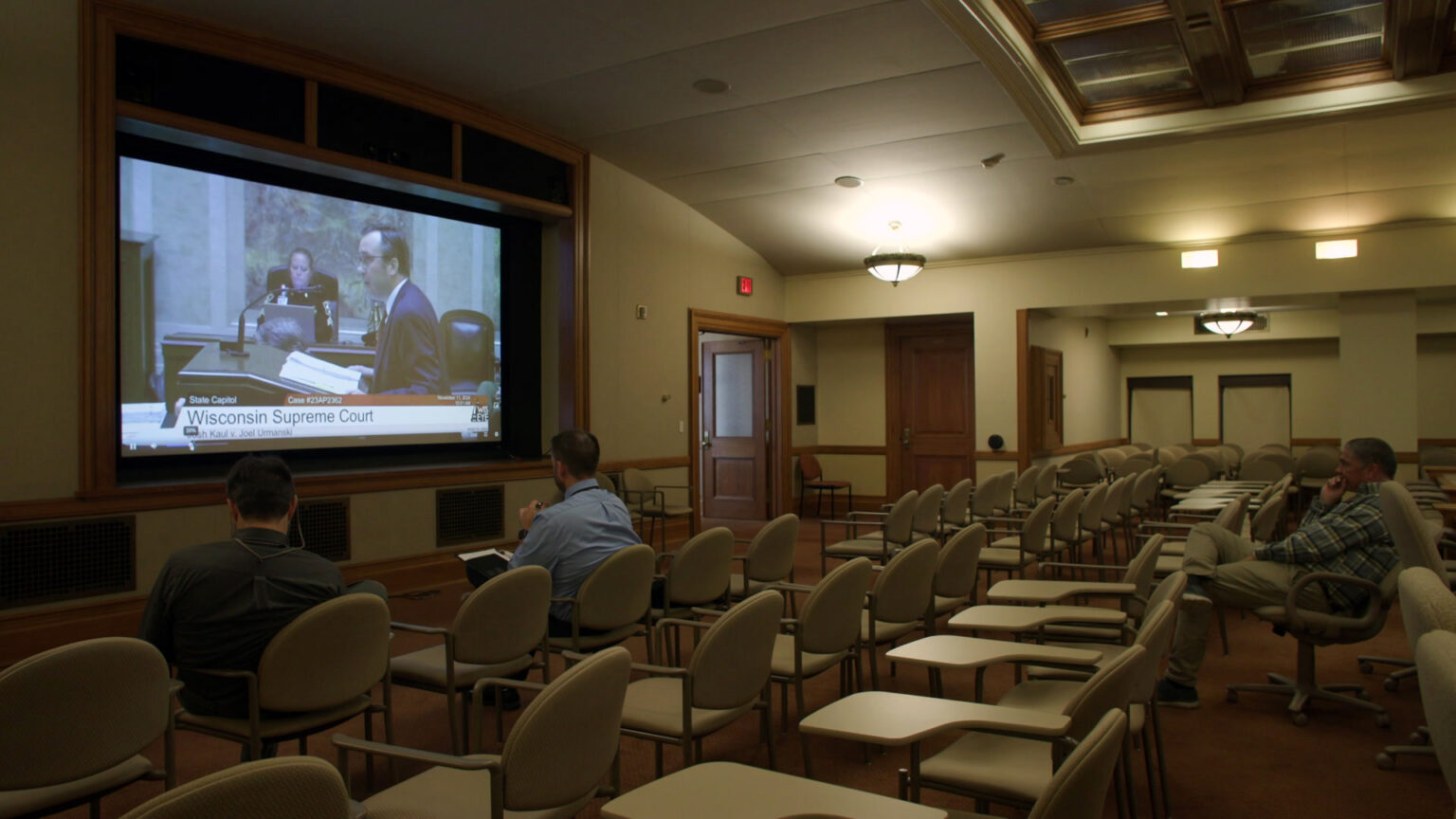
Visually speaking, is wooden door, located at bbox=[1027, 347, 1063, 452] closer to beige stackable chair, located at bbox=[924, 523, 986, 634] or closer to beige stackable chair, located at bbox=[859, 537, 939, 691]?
beige stackable chair, located at bbox=[924, 523, 986, 634]

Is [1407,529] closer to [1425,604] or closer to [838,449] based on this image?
[1425,604]

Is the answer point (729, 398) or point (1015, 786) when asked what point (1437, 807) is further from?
point (729, 398)

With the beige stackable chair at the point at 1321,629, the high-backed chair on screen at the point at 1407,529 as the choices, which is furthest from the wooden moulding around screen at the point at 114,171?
the high-backed chair on screen at the point at 1407,529

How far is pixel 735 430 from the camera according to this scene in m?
10.4

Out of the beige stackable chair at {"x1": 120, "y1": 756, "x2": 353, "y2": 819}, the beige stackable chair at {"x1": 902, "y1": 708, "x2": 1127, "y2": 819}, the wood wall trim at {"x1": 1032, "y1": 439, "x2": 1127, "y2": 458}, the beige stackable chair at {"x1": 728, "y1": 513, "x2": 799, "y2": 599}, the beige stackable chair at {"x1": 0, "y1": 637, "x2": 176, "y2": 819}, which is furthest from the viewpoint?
the wood wall trim at {"x1": 1032, "y1": 439, "x2": 1127, "y2": 458}

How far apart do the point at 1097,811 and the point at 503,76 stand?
574 cm

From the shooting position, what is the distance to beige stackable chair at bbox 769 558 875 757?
2.86 m

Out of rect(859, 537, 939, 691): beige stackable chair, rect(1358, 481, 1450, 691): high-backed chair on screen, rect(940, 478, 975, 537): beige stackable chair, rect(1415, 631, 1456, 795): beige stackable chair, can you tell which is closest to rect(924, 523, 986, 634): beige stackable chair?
rect(859, 537, 939, 691): beige stackable chair

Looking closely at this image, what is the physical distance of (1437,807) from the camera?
109 inches

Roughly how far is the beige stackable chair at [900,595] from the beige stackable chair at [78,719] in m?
2.27

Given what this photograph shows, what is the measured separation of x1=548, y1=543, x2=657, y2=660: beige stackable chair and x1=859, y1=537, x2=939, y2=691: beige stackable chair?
877mm

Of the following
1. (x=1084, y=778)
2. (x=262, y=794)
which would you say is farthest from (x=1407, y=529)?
(x=262, y=794)

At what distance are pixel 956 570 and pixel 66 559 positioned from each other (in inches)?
177

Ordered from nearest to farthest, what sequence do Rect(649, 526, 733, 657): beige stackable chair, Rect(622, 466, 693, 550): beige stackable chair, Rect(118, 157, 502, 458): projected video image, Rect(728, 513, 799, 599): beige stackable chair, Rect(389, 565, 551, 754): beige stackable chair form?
1. Rect(389, 565, 551, 754): beige stackable chair
2. Rect(649, 526, 733, 657): beige stackable chair
3. Rect(728, 513, 799, 599): beige stackable chair
4. Rect(118, 157, 502, 458): projected video image
5. Rect(622, 466, 693, 550): beige stackable chair
